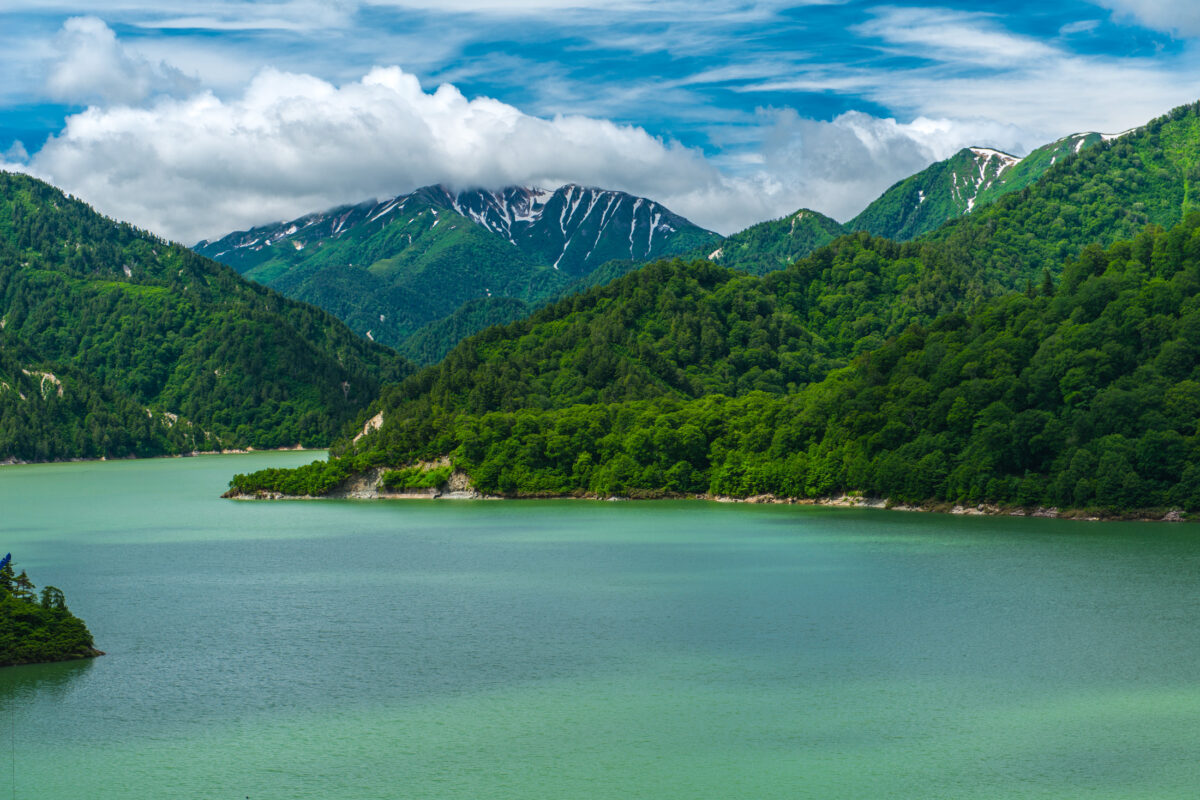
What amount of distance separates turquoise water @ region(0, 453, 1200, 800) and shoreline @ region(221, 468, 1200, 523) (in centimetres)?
786

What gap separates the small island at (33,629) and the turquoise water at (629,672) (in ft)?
2.98

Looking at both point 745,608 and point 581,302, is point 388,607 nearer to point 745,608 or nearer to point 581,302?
point 745,608

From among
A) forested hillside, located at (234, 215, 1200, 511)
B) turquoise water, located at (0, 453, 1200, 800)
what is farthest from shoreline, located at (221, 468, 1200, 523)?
turquoise water, located at (0, 453, 1200, 800)

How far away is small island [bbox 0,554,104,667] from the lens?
40969 millimetres

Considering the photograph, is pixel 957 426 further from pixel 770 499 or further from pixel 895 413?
pixel 770 499

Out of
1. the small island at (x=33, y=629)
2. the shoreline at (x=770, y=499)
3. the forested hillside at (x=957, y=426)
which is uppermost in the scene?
the forested hillside at (x=957, y=426)

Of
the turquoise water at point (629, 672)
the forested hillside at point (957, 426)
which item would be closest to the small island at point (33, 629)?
the turquoise water at point (629, 672)

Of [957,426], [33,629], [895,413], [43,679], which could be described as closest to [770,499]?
[895,413]

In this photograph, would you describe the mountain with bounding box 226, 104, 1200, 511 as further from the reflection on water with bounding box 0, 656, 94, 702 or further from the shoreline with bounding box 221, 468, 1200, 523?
the reflection on water with bounding box 0, 656, 94, 702

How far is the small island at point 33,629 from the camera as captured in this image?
4097cm

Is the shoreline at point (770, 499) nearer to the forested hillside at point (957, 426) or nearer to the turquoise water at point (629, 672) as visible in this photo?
the forested hillside at point (957, 426)

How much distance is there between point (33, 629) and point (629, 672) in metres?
21.8

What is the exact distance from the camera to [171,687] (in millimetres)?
39156

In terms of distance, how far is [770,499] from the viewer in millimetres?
107938
